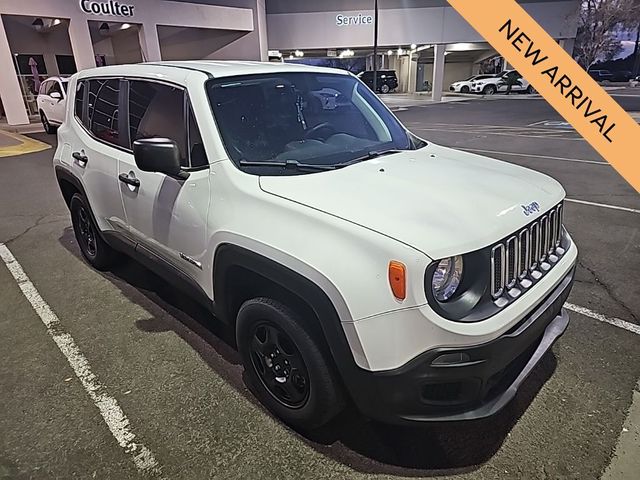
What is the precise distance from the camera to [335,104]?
327cm

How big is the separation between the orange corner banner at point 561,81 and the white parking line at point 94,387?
3689 millimetres

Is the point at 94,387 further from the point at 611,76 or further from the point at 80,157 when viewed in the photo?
the point at 611,76

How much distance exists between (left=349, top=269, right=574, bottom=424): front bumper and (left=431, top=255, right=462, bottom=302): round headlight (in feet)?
0.76

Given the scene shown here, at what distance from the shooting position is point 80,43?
62.4ft

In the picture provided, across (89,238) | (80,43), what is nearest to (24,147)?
(80,43)

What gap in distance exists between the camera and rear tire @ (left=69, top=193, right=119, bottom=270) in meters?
4.26

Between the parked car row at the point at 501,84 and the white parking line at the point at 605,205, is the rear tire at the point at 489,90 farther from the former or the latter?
the white parking line at the point at 605,205

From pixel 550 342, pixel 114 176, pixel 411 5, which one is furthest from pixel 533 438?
pixel 411 5

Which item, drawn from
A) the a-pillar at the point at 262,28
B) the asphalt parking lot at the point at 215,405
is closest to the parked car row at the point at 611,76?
the a-pillar at the point at 262,28

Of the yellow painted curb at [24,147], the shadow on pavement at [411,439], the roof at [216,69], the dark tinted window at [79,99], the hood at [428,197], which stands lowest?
the yellow painted curb at [24,147]

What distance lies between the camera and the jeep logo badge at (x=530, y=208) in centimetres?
220

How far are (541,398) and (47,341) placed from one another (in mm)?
3365

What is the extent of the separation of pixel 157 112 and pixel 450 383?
2493 millimetres

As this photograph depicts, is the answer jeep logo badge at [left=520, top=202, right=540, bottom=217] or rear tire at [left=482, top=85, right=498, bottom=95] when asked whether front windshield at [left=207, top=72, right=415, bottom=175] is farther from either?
rear tire at [left=482, top=85, right=498, bottom=95]
